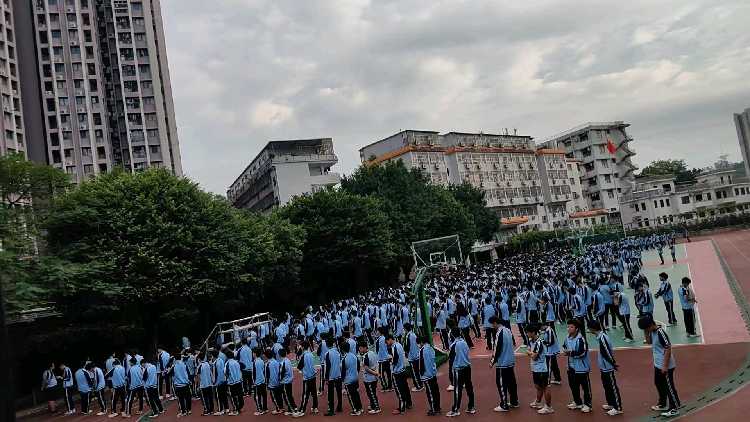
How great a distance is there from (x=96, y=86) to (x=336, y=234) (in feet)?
121

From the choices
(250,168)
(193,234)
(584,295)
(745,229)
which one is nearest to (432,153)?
(250,168)

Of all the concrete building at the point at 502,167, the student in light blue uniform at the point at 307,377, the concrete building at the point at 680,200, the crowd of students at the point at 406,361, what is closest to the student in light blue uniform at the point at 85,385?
the crowd of students at the point at 406,361

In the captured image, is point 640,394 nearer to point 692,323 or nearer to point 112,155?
point 692,323

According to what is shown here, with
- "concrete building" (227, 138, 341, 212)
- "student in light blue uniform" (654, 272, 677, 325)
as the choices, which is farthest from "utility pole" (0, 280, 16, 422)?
"concrete building" (227, 138, 341, 212)

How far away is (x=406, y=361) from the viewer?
36.4 ft

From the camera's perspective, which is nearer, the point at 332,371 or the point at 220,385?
the point at 332,371

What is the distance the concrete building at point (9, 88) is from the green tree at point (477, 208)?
41863 mm

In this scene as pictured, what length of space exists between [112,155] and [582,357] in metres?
59.5

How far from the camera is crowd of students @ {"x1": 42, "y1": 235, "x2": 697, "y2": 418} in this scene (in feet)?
29.4

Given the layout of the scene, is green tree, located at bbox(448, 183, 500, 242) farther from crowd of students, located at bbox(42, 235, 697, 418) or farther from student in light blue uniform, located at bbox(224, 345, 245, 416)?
student in light blue uniform, located at bbox(224, 345, 245, 416)

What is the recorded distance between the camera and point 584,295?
1567 centimetres

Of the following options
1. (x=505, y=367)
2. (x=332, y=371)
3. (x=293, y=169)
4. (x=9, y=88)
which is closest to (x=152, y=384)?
(x=332, y=371)

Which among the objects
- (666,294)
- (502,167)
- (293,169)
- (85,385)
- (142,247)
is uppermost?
(293,169)

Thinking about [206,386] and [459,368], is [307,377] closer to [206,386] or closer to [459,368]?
[206,386]
